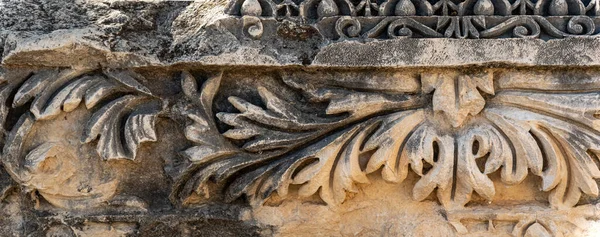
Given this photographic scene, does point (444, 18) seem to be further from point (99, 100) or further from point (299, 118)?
point (99, 100)

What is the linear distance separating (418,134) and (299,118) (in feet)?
0.93

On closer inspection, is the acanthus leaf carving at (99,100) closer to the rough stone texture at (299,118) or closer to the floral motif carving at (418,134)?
the rough stone texture at (299,118)

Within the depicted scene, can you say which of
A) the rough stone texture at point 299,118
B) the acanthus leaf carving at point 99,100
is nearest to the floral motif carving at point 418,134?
the rough stone texture at point 299,118

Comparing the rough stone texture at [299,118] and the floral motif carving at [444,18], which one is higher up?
the floral motif carving at [444,18]

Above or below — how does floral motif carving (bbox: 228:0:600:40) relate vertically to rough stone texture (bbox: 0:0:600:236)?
above

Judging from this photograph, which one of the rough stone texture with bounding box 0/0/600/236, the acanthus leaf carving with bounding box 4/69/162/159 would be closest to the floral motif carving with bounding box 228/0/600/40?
the rough stone texture with bounding box 0/0/600/236

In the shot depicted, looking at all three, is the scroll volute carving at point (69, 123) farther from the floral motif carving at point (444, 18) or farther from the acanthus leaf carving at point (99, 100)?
the floral motif carving at point (444, 18)

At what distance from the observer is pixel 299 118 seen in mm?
1668

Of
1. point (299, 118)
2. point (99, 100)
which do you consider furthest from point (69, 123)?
point (299, 118)

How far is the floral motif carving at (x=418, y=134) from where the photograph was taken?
1.64 metres

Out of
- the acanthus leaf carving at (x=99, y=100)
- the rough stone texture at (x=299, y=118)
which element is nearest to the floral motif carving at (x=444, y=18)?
the rough stone texture at (x=299, y=118)

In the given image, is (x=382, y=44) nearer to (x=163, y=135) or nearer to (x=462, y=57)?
(x=462, y=57)

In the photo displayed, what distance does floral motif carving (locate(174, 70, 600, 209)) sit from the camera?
1.64 meters

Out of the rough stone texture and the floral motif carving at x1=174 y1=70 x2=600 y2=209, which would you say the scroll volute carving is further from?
the floral motif carving at x1=174 y1=70 x2=600 y2=209
